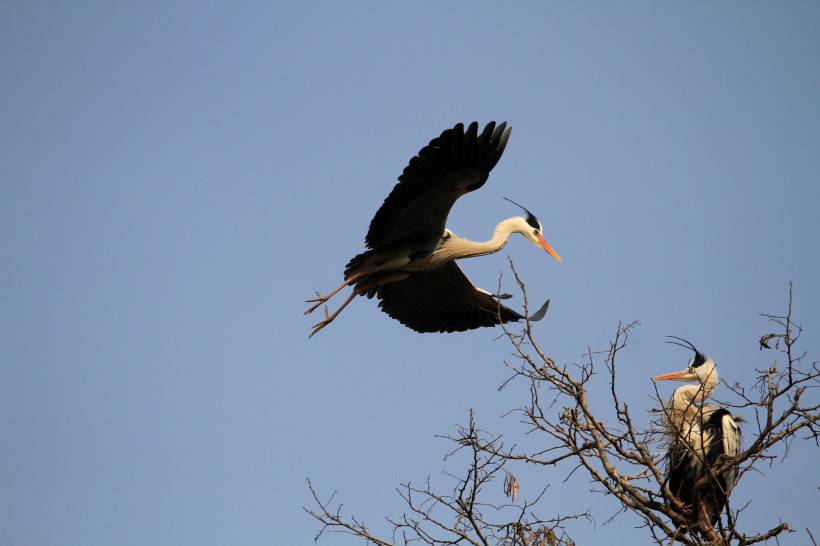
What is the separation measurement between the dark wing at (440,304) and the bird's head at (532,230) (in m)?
0.64

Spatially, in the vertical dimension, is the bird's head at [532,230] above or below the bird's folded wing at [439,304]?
above

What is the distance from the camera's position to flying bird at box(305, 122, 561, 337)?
6.48m

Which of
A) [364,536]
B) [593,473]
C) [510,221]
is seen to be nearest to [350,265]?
[510,221]

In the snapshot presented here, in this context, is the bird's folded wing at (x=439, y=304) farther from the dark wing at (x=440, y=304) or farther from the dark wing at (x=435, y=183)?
the dark wing at (x=435, y=183)

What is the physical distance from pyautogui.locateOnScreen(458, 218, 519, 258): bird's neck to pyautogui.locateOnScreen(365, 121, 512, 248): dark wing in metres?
0.35

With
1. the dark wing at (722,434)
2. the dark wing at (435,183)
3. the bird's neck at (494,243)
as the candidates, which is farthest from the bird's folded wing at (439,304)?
the dark wing at (722,434)

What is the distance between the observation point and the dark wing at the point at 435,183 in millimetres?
6406

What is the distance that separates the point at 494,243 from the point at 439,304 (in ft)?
2.69

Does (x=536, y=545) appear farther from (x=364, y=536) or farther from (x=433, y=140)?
(x=433, y=140)

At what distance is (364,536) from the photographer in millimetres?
4949

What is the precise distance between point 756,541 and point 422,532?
5.38 ft

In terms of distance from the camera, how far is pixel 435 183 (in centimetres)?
673

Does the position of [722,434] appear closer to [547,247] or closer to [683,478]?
[683,478]

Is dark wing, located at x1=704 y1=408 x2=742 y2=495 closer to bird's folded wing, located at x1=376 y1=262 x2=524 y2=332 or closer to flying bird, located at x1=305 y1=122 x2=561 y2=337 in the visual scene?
flying bird, located at x1=305 y1=122 x2=561 y2=337
